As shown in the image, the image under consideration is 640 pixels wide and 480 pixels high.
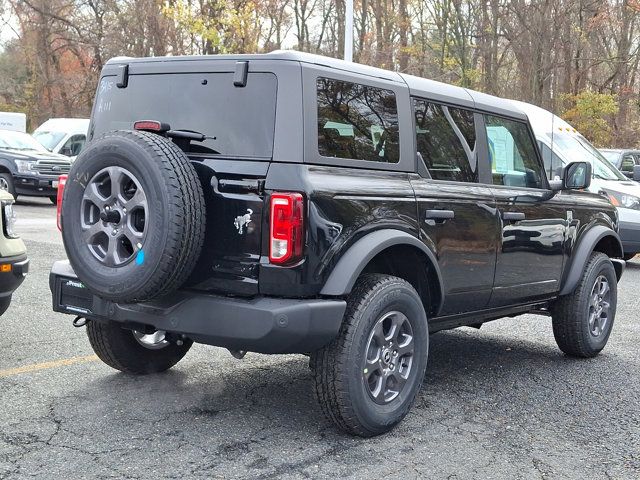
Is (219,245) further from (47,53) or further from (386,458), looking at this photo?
(47,53)

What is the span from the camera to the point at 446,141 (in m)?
4.93

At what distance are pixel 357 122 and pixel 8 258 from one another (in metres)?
2.49

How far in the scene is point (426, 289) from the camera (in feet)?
15.5

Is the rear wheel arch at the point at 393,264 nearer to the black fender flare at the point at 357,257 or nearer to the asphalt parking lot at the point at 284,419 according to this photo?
the black fender flare at the point at 357,257

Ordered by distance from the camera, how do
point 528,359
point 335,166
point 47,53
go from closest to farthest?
point 335,166 → point 528,359 → point 47,53

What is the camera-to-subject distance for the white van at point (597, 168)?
11227 millimetres

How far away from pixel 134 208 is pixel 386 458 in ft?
5.59

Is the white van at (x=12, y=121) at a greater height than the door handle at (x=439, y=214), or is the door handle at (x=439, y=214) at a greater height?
the white van at (x=12, y=121)

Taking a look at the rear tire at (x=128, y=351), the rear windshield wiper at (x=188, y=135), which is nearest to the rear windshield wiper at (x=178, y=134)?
the rear windshield wiper at (x=188, y=135)

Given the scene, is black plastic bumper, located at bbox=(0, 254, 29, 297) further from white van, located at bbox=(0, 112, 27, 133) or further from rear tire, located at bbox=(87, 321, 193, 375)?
white van, located at bbox=(0, 112, 27, 133)

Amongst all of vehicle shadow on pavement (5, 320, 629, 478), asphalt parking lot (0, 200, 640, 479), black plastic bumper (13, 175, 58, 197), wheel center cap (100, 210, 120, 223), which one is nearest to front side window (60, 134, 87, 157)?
black plastic bumper (13, 175, 58, 197)

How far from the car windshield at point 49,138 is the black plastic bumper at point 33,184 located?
3.43 m

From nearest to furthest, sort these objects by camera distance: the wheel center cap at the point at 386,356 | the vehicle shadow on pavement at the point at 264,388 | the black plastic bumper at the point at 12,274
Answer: the wheel center cap at the point at 386,356 < the vehicle shadow on pavement at the point at 264,388 < the black plastic bumper at the point at 12,274

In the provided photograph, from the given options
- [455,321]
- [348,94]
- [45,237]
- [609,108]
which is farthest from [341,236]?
[609,108]
